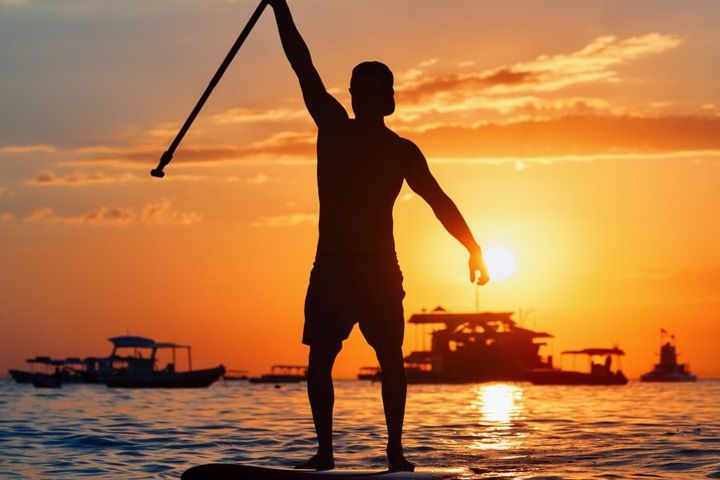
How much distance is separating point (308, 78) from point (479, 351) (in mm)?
133107

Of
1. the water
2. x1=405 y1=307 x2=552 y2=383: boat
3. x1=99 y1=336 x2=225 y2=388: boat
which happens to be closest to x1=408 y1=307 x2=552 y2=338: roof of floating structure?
x1=405 y1=307 x2=552 y2=383: boat

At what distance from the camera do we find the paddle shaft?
8.62m

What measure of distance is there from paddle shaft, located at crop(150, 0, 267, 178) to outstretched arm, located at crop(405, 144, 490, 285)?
1553 mm

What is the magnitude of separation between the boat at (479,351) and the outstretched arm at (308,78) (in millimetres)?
129824

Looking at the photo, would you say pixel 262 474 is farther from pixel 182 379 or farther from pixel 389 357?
pixel 182 379

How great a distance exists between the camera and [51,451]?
1340 centimetres

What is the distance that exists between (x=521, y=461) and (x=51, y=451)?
5.63m

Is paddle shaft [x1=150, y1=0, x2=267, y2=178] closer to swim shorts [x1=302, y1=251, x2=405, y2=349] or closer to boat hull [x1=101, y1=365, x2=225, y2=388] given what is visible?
swim shorts [x1=302, y1=251, x2=405, y2=349]

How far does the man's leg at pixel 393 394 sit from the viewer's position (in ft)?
27.2

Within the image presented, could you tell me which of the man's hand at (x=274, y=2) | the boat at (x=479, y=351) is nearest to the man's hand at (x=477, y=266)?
the man's hand at (x=274, y=2)

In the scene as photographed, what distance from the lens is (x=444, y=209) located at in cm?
866

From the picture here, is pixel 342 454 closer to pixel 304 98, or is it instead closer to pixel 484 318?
pixel 304 98

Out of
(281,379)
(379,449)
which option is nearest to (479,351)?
(281,379)

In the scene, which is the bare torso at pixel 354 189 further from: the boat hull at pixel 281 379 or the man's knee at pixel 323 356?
the boat hull at pixel 281 379
